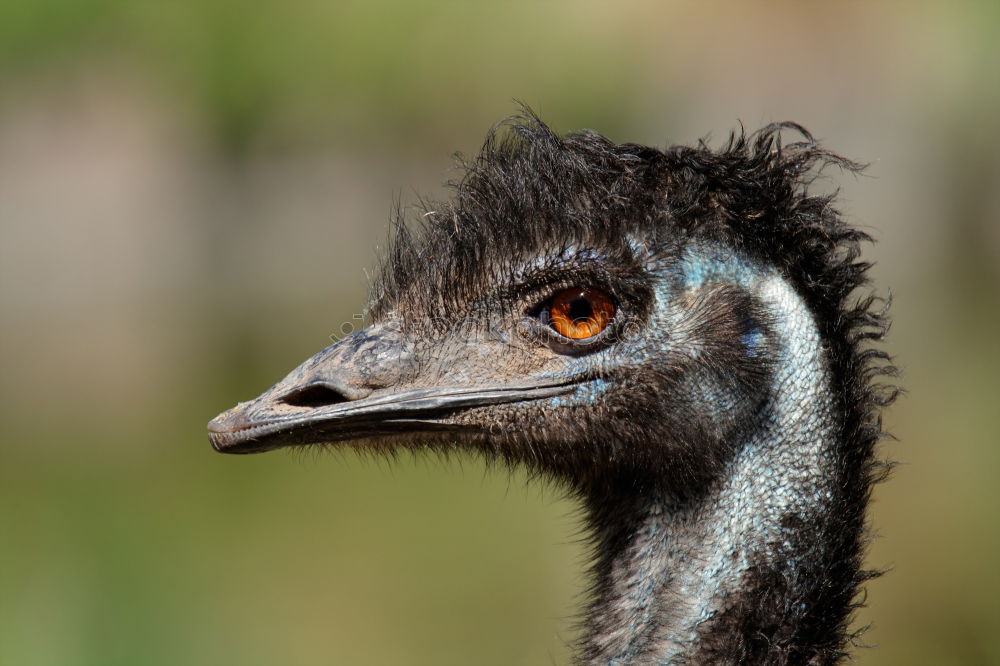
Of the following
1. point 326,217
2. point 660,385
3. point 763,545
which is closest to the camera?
point 763,545

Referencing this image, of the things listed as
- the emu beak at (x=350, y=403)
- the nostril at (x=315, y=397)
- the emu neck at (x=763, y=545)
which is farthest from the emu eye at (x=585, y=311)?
the nostril at (x=315, y=397)

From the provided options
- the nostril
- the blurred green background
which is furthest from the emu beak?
the blurred green background

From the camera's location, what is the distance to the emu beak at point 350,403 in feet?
11.4

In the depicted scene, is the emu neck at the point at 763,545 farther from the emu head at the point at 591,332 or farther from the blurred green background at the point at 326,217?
the blurred green background at the point at 326,217

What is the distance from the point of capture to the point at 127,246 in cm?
1398

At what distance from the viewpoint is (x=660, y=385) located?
347 centimetres

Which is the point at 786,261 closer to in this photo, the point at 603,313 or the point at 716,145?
the point at 603,313

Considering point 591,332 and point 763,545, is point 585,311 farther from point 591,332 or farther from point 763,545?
point 763,545

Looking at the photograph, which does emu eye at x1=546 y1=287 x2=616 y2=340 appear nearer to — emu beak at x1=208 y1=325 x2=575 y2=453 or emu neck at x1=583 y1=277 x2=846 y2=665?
emu beak at x1=208 y1=325 x2=575 y2=453

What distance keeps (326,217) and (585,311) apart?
1164 cm

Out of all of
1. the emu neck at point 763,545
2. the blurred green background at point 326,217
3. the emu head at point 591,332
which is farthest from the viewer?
the blurred green background at point 326,217

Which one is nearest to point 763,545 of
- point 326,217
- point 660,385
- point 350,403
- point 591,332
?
point 660,385

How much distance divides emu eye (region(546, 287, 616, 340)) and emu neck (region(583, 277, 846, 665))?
1.19 ft

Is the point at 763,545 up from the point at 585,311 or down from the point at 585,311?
down
